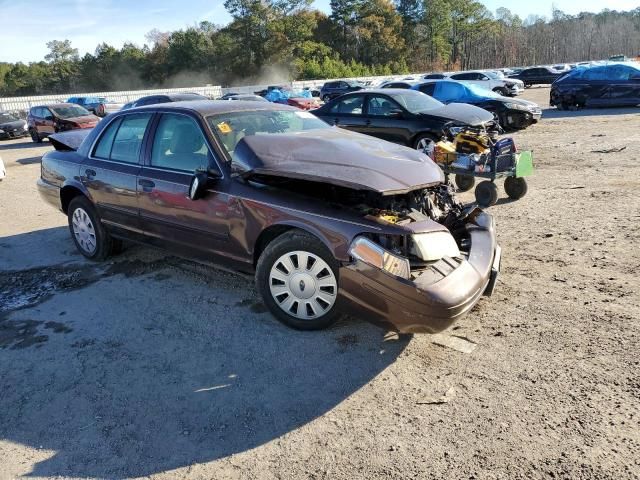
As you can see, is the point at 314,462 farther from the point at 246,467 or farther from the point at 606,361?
the point at 606,361

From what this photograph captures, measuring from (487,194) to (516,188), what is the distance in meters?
0.60

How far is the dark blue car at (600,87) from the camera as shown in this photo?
18.0 metres

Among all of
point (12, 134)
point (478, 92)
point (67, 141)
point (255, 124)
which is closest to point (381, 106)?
point (478, 92)

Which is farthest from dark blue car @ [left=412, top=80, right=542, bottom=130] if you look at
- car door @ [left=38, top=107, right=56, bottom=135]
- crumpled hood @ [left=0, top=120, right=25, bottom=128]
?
crumpled hood @ [left=0, top=120, right=25, bottom=128]

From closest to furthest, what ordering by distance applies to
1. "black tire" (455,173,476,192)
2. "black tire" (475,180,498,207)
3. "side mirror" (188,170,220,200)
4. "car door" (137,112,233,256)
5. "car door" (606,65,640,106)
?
1. "side mirror" (188,170,220,200)
2. "car door" (137,112,233,256)
3. "black tire" (475,180,498,207)
4. "black tire" (455,173,476,192)
5. "car door" (606,65,640,106)

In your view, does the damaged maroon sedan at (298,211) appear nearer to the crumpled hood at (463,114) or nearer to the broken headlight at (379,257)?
the broken headlight at (379,257)

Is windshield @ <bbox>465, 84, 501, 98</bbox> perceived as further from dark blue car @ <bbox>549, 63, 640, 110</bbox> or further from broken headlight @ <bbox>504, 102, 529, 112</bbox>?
dark blue car @ <bbox>549, 63, 640, 110</bbox>

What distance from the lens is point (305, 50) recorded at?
241 feet

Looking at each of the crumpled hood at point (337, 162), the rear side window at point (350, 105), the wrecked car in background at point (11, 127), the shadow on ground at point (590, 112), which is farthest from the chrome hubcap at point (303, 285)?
the wrecked car in background at point (11, 127)

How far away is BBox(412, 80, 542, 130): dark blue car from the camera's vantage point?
14.7 metres

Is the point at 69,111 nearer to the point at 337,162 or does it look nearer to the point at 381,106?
the point at 381,106

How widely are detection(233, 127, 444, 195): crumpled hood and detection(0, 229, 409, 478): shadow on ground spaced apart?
115 cm

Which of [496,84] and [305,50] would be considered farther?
[305,50]

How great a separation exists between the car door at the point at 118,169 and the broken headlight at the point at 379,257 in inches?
98.6
